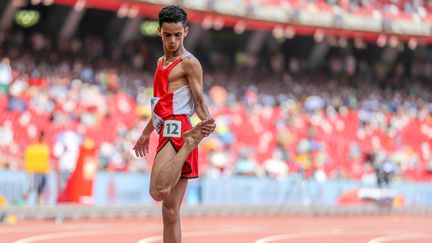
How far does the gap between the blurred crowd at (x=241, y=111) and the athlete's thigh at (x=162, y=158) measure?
12241 mm

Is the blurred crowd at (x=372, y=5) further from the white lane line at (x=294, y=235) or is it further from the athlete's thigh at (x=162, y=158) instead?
the athlete's thigh at (x=162, y=158)

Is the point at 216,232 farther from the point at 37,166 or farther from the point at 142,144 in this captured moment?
the point at 142,144

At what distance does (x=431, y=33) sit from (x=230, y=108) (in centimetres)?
1249

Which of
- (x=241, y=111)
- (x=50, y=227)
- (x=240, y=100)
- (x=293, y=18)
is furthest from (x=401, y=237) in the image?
(x=293, y=18)

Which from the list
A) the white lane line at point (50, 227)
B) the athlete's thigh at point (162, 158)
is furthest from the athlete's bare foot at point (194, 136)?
the white lane line at point (50, 227)

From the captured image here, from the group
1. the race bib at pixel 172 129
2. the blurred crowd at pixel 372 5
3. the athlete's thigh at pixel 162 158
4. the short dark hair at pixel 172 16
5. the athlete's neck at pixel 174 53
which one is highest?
the blurred crowd at pixel 372 5

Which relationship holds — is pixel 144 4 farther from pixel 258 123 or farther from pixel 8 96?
pixel 8 96

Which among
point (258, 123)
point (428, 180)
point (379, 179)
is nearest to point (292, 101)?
point (258, 123)

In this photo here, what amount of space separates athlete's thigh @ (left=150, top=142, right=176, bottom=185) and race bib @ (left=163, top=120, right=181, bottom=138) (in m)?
0.07

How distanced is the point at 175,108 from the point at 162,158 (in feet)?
1.30

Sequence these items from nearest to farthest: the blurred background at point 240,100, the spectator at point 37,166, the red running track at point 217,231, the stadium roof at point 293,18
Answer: the red running track at point 217,231 → the spectator at point 37,166 → the blurred background at point 240,100 → the stadium roof at point 293,18

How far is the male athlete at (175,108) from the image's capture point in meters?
6.73

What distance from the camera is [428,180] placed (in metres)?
29.9

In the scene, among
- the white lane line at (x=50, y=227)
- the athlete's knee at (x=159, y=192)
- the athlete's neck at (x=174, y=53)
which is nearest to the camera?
the athlete's knee at (x=159, y=192)
